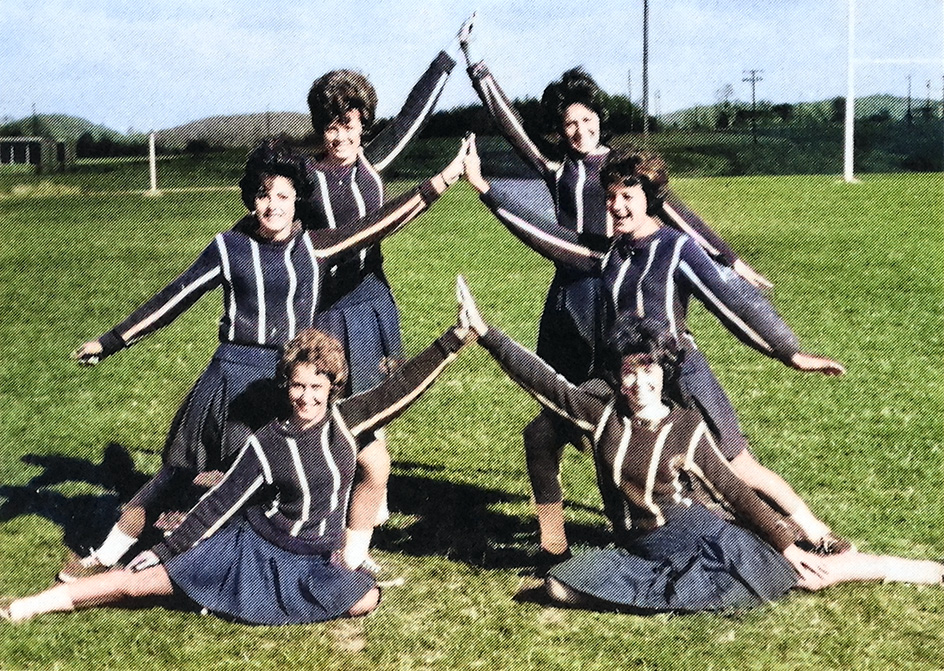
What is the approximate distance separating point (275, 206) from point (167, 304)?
2.40 ft

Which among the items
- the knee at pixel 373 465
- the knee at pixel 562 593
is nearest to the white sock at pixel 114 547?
the knee at pixel 373 465

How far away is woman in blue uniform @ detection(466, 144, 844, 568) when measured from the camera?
20.5ft

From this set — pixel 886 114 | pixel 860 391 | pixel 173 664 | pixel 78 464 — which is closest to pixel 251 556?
pixel 173 664

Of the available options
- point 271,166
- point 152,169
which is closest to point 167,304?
point 271,166

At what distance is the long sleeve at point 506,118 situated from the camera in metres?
7.09

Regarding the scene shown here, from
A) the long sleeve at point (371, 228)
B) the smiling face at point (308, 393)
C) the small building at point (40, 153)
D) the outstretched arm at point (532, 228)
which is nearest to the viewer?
the smiling face at point (308, 393)

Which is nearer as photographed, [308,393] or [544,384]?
[308,393]

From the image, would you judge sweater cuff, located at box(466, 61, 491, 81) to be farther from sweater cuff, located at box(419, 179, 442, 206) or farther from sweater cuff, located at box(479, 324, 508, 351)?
sweater cuff, located at box(479, 324, 508, 351)

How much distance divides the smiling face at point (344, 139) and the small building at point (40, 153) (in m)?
26.0

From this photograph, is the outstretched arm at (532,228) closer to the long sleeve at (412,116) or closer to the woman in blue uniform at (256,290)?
the woman in blue uniform at (256,290)

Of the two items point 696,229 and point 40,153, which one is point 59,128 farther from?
point 696,229

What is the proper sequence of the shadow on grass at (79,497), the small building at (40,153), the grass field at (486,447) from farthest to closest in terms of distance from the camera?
1. the small building at (40,153)
2. the shadow on grass at (79,497)
3. the grass field at (486,447)

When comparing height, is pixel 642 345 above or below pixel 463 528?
above

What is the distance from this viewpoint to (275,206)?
6.29 meters
